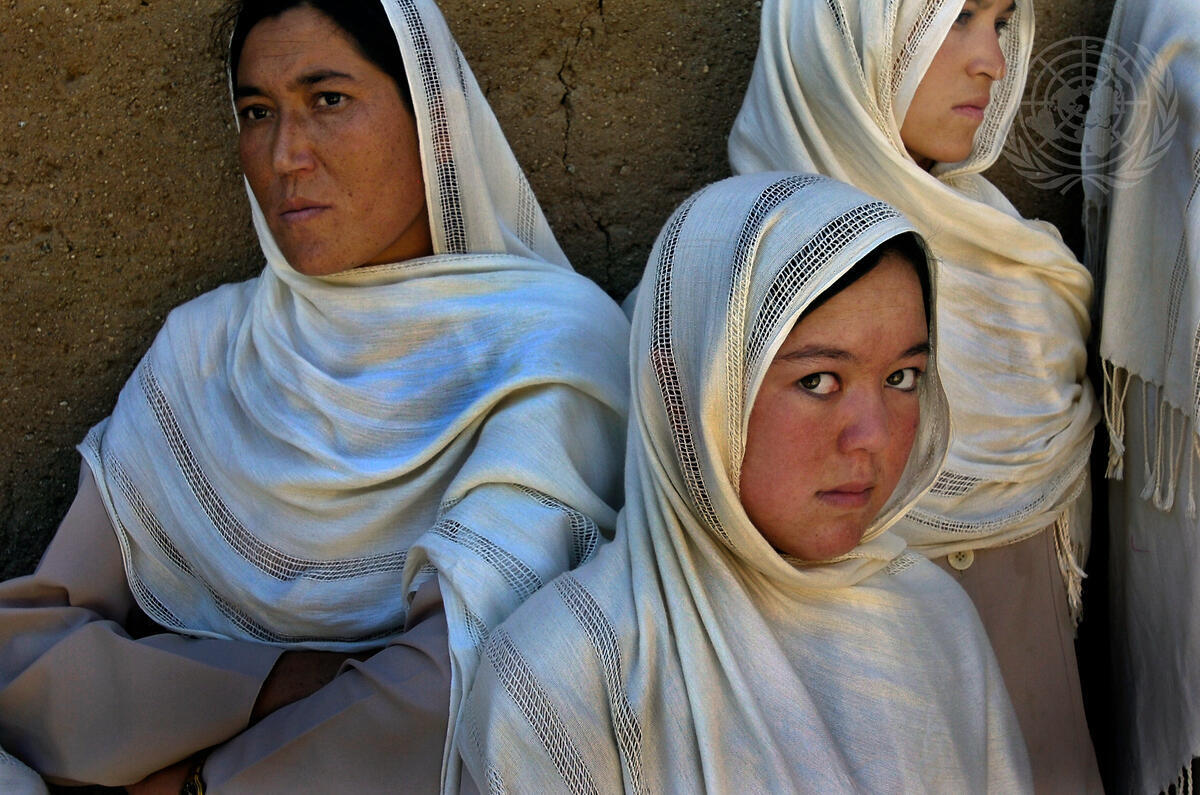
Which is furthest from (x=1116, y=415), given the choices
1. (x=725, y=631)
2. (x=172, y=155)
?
(x=172, y=155)

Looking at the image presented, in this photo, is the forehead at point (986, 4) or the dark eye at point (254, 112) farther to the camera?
the forehead at point (986, 4)

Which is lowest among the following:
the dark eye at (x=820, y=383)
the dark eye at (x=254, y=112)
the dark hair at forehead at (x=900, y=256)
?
the dark eye at (x=820, y=383)

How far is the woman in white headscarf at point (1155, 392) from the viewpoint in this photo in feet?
8.49

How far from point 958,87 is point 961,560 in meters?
1.04

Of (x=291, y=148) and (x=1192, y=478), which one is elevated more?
(x=291, y=148)

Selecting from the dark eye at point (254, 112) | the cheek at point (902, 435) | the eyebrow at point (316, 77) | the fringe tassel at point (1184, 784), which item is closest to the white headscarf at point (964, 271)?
the fringe tassel at point (1184, 784)

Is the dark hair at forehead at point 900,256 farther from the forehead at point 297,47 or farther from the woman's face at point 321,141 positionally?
the forehead at point 297,47

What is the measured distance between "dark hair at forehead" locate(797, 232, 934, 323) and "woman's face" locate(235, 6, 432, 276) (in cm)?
111

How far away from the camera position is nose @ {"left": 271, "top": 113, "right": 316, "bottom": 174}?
2.64m

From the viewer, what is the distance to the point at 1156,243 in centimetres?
281

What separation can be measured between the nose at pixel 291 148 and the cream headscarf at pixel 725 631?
0.88 m

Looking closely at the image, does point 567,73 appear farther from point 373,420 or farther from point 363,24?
point 373,420

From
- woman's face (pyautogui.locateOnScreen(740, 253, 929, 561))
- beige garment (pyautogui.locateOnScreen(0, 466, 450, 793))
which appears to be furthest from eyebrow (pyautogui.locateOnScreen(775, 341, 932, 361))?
beige garment (pyautogui.locateOnScreen(0, 466, 450, 793))

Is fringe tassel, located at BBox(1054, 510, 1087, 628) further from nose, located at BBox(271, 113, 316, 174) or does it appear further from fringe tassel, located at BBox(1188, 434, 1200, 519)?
nose, located at BBox(271, 113, 316, 174)
